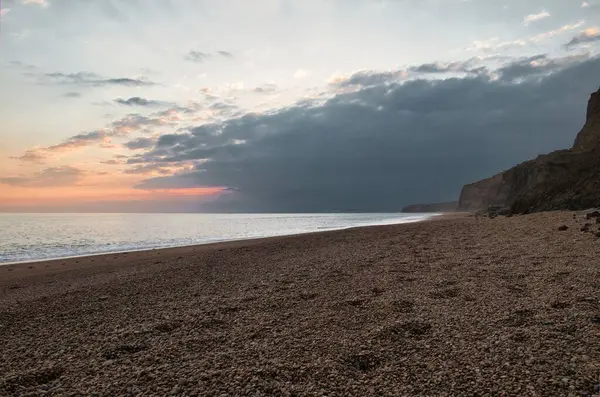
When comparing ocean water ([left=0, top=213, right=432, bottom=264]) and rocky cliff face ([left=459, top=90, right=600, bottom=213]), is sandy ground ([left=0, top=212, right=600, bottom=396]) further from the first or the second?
ocean water ([left=0, top=213, right=432, bottom=264])

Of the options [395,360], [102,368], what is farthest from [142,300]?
[395,360]

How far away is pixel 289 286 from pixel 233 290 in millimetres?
1642

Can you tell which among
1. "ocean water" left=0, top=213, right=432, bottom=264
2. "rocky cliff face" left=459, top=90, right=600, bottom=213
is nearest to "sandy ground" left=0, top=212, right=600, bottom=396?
"rocky cliff face" left=459, top=90, right=600, bottom=213

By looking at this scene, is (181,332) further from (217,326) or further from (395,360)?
(395,360)

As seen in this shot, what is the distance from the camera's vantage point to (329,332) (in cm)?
691

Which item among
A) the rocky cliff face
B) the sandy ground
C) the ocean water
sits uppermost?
the rocky cliff face

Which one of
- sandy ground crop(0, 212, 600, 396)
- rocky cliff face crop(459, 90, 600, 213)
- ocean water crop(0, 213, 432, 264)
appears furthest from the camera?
ocean water crop(0, 213, 432, 264)

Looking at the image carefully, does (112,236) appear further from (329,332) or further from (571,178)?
(571,178)

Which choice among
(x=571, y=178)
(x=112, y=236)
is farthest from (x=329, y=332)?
(x=112, y=236)

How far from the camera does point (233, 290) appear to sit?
444 inches

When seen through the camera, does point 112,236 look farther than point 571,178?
Yes

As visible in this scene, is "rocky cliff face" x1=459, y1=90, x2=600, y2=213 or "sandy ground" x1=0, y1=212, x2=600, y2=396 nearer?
"sandy ground" x1=0, y1=212, x2=600, y2=396

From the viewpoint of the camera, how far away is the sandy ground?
498cm

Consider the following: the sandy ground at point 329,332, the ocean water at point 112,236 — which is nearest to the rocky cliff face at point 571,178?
the sandy ground at point 329,332
